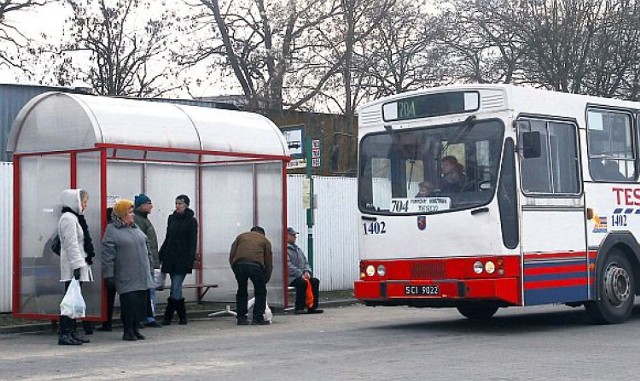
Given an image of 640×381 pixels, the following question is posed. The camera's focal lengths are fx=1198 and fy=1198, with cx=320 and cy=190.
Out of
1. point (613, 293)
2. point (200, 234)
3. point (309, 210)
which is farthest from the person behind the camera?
point (309, 210)

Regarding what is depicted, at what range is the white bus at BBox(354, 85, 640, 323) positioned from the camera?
15352mm

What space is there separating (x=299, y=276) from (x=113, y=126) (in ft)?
15.4

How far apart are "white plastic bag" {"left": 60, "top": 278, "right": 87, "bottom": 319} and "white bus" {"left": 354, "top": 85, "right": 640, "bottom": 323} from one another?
3790 millimetres

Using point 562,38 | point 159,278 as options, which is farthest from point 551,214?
point 562,38

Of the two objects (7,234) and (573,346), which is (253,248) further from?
(573,346)

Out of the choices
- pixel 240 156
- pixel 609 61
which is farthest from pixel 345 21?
pixel 240 156

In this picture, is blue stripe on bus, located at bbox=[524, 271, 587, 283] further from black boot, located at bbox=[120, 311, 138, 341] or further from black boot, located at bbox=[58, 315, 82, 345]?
black boot, located at bbox=[58, 315, 82, 345]

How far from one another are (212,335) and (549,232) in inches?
187

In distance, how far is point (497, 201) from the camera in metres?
15.3

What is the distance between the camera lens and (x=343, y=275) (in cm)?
2547

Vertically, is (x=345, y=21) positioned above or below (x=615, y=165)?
above

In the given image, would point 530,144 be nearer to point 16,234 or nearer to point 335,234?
point 16,234

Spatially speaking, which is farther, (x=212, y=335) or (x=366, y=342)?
(x=212, y=335)

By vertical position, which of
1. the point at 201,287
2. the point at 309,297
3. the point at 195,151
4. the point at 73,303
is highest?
the point at 195,151
